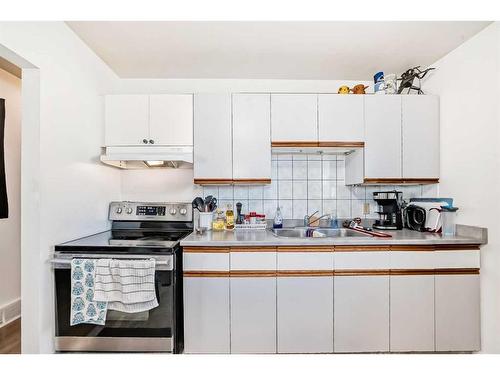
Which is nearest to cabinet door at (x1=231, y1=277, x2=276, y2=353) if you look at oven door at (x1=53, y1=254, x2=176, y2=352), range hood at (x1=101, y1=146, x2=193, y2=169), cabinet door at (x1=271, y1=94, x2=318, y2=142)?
oven door at (x1=53, y1=254, x2=176, y2=352)

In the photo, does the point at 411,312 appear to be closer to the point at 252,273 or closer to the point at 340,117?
the point at 252,273

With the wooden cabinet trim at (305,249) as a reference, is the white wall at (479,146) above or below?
above

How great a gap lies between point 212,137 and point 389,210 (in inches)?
64.0

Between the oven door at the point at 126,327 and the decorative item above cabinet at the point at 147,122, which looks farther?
the decorative item above cabinet at the point at 147,122

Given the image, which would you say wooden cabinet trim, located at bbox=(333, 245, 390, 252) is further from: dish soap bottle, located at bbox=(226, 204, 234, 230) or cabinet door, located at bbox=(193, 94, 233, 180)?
cabinet door, located at bbox=(193, 94, 233, 180)

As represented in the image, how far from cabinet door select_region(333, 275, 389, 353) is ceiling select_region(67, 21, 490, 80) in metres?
1.64

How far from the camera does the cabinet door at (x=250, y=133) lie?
223cm

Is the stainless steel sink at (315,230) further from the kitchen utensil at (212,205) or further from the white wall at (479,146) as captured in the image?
the white wall at (479,146)

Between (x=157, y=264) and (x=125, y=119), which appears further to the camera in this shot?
(x=125, y=119)

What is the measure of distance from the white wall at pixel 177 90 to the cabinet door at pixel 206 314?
3.06 ft

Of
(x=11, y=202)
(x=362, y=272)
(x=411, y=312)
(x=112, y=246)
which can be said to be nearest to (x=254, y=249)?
(x=362, y=272)

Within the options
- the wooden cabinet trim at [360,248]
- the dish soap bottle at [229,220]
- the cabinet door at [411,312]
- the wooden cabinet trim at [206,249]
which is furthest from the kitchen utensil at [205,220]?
the cabinet door at [411,312]

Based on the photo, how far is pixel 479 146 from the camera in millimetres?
1870
